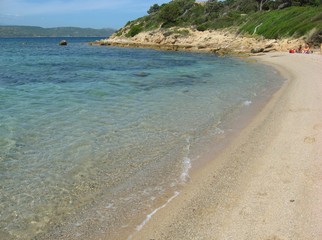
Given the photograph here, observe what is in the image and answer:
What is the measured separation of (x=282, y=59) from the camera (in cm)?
3594

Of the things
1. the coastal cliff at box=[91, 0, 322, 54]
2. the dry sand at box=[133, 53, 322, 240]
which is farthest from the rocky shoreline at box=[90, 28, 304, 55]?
the dry sand at box=[133, 53, 322, 240]

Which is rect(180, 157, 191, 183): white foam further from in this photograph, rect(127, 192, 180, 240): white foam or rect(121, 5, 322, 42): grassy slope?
rect(121, 5, 322, 42): grassy slope

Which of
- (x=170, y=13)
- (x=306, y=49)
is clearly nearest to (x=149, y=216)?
(x=306, y=49)

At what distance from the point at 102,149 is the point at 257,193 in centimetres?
491

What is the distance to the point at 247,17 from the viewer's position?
245ft

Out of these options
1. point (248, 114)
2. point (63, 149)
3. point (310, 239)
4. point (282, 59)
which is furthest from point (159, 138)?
point (282, 59)

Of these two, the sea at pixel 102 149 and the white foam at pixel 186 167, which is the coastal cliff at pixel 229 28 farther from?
the white foam at pixel 186 167

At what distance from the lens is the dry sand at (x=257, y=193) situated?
583 centimetres

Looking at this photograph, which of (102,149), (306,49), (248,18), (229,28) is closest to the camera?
(102,149)

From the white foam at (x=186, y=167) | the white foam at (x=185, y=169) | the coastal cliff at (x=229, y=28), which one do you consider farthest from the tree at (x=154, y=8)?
the white foam at (x=185, y=169)

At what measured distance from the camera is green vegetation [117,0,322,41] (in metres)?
49.7

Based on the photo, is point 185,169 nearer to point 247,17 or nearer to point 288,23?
point 288,23

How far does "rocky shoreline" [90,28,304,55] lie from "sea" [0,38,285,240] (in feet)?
103

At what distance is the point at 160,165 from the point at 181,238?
3459mm
